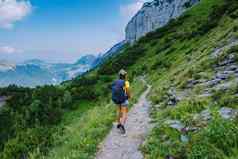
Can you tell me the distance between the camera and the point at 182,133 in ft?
37.8

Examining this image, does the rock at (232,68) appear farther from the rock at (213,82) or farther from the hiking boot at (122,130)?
the hiking boot at (122,130)

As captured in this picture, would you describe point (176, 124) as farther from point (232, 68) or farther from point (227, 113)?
point (232, 68)

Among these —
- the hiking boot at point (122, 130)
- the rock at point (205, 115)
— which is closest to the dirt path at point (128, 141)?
the hiking boot at point (122, 130)

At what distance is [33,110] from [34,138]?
2378 cm

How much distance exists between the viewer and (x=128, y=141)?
14.5 m

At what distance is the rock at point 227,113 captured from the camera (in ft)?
34.7

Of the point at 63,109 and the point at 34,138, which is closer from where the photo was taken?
the point at 34,138

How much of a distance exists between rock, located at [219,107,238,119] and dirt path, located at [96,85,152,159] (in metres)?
3.07

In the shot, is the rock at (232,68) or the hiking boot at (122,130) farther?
the rock at (232,68)

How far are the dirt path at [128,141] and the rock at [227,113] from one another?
121 inches

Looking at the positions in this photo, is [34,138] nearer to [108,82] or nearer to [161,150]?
[161,150]

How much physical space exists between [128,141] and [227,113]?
189 inches

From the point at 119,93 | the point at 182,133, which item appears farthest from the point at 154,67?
the point at 182,133

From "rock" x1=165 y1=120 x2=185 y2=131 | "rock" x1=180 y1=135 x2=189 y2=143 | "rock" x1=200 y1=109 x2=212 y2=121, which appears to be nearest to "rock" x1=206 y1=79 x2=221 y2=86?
"rock" x1=165 y1=120 x2=185 y2=131
